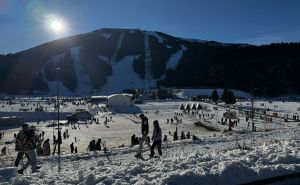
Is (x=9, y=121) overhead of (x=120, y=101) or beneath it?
beneath

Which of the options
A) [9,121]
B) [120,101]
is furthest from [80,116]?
[120,101]

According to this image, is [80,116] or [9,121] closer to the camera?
[9,121]

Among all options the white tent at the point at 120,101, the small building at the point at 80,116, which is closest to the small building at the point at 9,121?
the small building at the point at 80,116

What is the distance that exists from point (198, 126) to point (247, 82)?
371 feet

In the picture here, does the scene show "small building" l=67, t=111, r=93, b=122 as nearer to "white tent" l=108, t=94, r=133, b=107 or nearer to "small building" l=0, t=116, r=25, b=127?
"small building" l=0, t=116, r=25, b=127

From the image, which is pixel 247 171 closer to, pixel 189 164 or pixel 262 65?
pixel 189 164

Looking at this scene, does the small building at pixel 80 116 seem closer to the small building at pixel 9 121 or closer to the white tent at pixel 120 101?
the small building at pixel 9 121

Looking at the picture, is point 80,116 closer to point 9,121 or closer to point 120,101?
point 9,121

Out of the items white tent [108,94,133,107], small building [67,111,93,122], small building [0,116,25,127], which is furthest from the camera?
white tent [108,94,133,107]

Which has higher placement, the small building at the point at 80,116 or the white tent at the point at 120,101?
the white tent at the point at 120,101

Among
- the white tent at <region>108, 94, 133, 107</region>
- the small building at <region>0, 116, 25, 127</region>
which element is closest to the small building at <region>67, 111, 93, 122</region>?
the small building at <region>0, 116, 25, 127</region>

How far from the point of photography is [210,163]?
9406 mm

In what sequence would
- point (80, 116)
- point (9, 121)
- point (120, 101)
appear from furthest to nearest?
point (120, 101) < point (80, 116) < point (9, 121)

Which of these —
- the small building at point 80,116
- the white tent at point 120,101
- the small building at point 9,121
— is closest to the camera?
the small building at point 9,121
